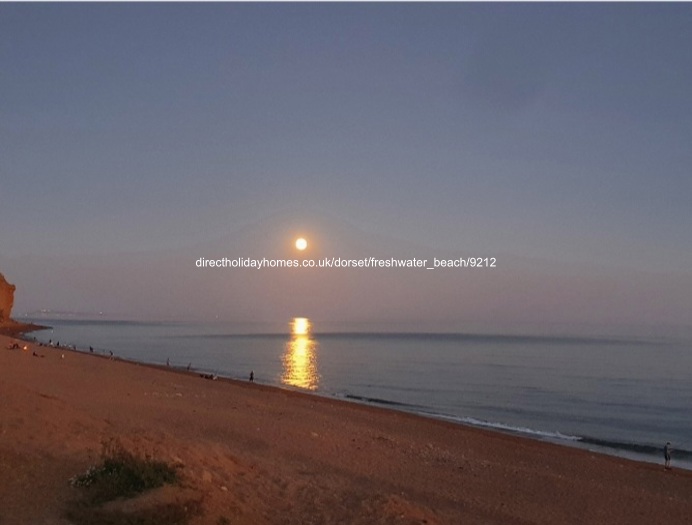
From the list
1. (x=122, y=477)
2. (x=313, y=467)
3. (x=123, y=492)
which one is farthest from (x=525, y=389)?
(x=123, y=492)

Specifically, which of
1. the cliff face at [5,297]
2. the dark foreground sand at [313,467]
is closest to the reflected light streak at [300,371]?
the dark foreground sand at [313,467]

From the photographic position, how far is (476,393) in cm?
4303

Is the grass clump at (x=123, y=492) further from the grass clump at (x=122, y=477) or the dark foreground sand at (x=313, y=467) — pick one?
the dark foreground sand at (x=313, y=467)

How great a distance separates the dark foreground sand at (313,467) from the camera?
29.6ft

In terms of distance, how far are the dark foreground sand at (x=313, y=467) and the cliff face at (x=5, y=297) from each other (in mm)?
95619

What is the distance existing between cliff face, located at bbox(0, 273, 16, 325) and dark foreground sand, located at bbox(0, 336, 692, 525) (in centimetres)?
9562

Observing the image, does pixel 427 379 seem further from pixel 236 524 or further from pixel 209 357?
pixel 236 524

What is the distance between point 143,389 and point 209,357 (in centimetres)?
4938

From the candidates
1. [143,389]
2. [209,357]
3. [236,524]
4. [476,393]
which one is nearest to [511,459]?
[236,524]

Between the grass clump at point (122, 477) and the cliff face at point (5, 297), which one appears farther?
the cliff face at point (5, 297)

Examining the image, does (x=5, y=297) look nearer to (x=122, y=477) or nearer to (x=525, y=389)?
(x=525, y=389)

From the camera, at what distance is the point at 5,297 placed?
363 ft

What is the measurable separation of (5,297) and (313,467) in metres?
113

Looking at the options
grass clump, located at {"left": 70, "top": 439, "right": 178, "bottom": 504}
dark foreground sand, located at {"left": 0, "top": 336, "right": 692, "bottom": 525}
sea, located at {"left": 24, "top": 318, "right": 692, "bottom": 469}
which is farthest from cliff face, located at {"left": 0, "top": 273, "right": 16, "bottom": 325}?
grass clump, located at {"left": 70, "top": 439, "right": 178, "bottom": 504}
